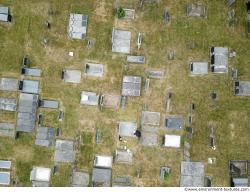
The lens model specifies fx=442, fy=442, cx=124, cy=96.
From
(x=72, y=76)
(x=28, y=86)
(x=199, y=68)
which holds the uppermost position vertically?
(x=199, y=68)

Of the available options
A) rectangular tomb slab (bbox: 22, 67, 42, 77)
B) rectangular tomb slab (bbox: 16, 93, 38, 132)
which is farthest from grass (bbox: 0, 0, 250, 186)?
rectangular tomb slab (bbox: 16, 93, 38, 132)

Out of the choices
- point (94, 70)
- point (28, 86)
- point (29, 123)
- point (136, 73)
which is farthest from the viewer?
point (136, 73)

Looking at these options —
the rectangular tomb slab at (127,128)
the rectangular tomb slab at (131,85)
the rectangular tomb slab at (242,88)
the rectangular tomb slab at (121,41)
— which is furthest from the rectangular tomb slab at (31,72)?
the rectangular tomb slab at (242,88)

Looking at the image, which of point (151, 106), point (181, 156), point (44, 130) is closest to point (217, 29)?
point (151, 106)

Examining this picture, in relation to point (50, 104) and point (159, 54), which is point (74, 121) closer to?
point (50, 104)

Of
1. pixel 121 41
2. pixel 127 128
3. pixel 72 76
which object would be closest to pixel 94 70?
pixel 72 76

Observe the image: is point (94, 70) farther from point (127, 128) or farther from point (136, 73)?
point (127, 128)

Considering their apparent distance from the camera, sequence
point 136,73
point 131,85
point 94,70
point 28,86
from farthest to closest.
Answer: point 136,73
point 94,70
point 131,85
point 28,86

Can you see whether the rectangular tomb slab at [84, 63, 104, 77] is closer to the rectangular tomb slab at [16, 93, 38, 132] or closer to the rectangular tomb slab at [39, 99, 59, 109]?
the rectangular tomb slab at [39, 99, 59, 109]
